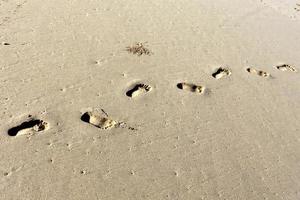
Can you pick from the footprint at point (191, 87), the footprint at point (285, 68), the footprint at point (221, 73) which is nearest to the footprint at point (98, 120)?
the footprint at point (191, 87)

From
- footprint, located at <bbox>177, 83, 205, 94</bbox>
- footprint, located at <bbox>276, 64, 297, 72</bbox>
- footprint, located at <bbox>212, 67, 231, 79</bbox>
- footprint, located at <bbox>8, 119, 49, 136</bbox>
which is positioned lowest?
footprint, located at <bbox>276, 64, 297, 72</bbox>

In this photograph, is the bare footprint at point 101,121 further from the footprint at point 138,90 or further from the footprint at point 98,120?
the footprint at point 138,90

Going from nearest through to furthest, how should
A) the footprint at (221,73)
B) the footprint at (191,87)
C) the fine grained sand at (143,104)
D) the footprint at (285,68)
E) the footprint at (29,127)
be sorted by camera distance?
the fine grained sand at (143,104) → the footprint at (29,127) → the footprint at (191,87) → the footprint at (221,73) → the footprint at (285,68)

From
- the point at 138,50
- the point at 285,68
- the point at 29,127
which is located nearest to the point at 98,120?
the point at 29,127

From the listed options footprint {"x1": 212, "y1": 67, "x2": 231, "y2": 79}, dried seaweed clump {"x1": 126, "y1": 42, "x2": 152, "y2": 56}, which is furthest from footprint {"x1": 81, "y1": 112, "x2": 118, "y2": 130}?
footprint {"x1": 212, "y1": 67, "x2": 231, "y2": 79}

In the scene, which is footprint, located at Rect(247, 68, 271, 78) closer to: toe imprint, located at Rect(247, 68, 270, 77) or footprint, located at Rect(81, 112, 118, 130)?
toe imprint, located at Rect(247, 68, 270, 77)

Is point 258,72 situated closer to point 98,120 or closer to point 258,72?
point 258,72
